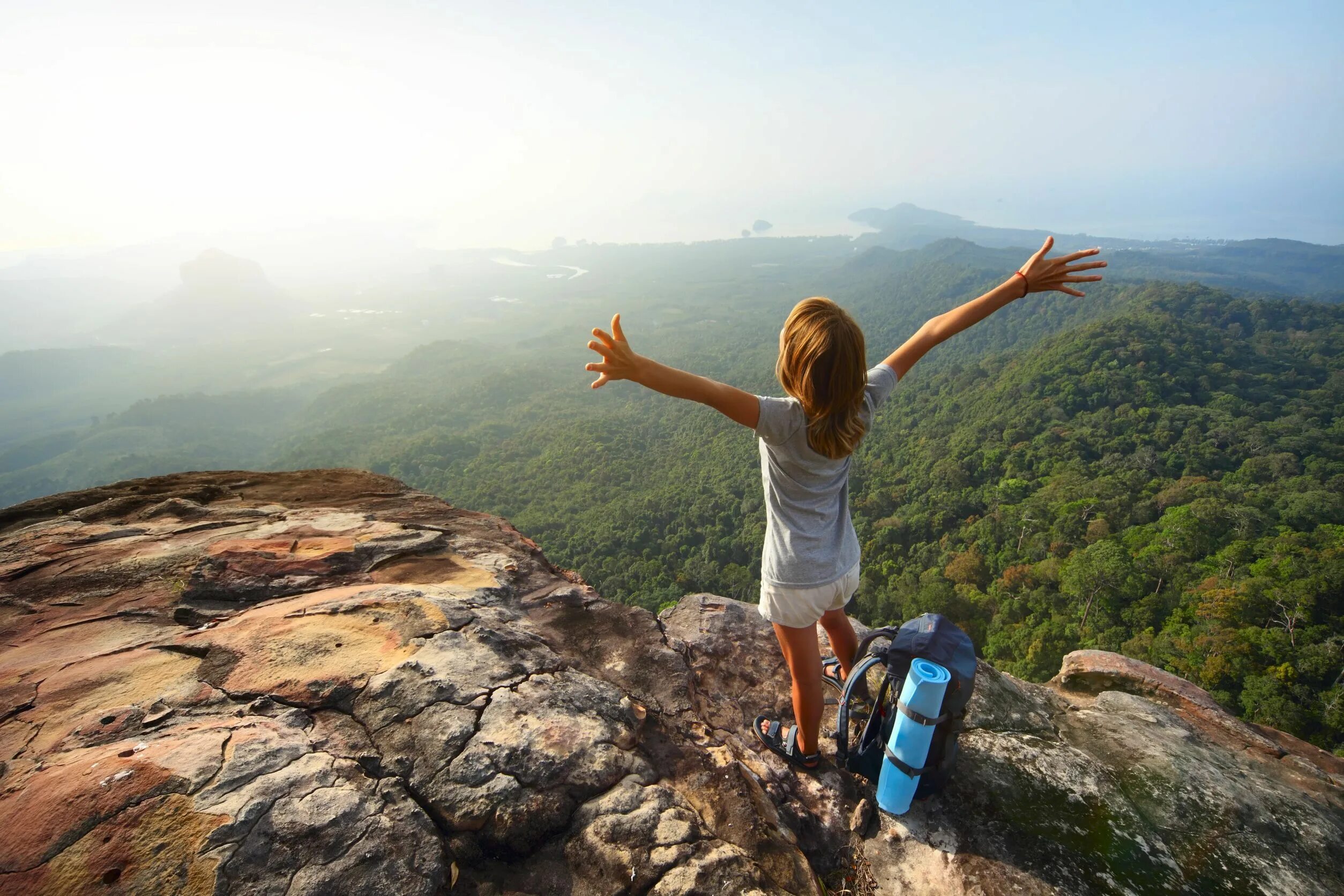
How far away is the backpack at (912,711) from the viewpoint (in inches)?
131

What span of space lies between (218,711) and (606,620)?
2855mm

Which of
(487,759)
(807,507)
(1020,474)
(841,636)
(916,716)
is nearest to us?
(487,759)

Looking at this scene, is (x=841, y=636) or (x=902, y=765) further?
(x=841, y=636)

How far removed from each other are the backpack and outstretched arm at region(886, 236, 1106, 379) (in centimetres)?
165

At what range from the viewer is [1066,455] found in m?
42.9

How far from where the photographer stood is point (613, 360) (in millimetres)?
2584

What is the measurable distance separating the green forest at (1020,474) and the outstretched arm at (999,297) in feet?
76.6

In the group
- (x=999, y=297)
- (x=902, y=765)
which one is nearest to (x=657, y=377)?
(x=999, y=297)

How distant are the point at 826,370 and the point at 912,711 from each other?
6.95 ft

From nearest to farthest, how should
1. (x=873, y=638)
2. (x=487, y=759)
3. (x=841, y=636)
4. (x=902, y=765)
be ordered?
(x=487, y=759)
(x=902, y=765)
(x=873, y=638)
(x=841, y=636)

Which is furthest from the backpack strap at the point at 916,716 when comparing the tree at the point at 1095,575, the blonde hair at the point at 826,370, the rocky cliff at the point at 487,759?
the tree at the point at 1095,575

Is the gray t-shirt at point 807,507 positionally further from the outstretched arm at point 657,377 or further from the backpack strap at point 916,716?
the backpack strap at point 916,716

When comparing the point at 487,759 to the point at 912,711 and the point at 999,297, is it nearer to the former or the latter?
the point at 912,711

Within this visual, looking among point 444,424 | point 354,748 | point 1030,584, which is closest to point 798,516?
point 354,748
